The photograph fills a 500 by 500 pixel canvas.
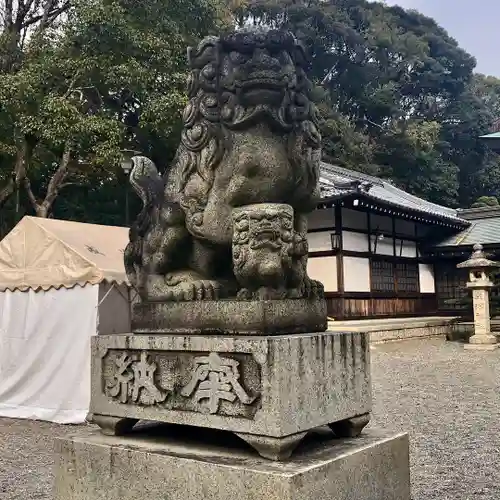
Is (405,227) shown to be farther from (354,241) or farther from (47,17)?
(47,17)

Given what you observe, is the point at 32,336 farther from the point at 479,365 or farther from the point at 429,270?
the point at 429,270

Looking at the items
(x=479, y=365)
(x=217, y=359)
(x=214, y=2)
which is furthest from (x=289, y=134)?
(x=214, y=2)

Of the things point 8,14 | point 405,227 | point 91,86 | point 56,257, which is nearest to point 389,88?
point 405,227

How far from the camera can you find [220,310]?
2492 millimetres

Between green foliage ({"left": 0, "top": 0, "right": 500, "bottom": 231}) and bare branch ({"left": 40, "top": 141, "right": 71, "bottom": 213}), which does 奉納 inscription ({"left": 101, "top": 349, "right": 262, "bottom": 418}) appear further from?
bare branch ({"left": 40, "top": 141, "right": 71, "bottom": 213})

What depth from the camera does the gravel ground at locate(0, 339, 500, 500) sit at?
14.4 feet

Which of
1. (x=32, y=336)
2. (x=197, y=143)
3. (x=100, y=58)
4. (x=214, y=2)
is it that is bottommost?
(x=32, y=336)

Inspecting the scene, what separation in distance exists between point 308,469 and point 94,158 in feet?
38.4

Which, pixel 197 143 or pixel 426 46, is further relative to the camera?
pixel 426 46

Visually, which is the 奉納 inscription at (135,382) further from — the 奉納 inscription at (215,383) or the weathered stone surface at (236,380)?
the 奉納 inscription at (215,383)

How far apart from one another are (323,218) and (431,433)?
996cm

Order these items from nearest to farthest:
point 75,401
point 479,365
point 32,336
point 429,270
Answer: point 75,401 < point 32,336 < point 479,365 < point 429,270

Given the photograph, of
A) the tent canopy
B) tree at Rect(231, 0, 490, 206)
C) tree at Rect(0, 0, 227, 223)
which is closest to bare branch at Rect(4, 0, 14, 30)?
tree at Rect(0, 0, 227, 223)

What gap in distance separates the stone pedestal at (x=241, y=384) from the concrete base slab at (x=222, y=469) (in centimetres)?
11
